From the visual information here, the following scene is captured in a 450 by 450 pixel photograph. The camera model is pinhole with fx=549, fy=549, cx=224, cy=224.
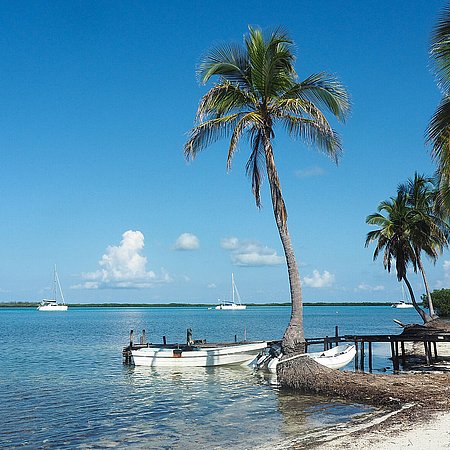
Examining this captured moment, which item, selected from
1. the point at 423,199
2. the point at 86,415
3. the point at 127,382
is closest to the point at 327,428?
the point at 86,415

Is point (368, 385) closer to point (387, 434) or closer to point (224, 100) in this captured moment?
point (387, 434)

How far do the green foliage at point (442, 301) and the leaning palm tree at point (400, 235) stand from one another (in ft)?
150

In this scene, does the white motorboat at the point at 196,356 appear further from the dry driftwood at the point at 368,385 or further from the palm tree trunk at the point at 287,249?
the palm tree trunk at the point at 287,249

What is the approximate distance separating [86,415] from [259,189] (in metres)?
11.0

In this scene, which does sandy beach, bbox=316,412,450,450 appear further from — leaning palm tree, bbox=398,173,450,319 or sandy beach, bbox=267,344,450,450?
leaning palm tree, bbox=398,173,450,319

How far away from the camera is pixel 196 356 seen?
32.4 metres

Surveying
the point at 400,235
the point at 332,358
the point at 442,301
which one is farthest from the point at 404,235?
the point at 442,301

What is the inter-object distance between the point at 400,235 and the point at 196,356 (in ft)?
73.0

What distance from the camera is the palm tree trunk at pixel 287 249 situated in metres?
21.8

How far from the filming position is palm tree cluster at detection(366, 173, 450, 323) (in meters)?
44.8

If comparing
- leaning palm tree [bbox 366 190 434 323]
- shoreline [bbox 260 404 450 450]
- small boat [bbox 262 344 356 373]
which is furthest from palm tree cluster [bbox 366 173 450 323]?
shoreline [bbox 260 404 450 450]

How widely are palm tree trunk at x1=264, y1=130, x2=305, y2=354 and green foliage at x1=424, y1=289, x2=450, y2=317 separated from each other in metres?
74.6

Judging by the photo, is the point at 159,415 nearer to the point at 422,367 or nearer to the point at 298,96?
the point at 298,96

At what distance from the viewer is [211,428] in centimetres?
1672
